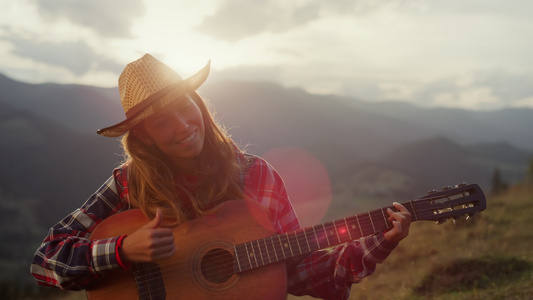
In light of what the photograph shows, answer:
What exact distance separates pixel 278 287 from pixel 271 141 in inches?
3349

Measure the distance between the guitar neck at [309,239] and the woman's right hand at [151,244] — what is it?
0.47 m

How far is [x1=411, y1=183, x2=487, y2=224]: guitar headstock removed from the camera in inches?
105

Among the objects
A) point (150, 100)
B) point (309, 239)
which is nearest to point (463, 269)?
point (309, 239)

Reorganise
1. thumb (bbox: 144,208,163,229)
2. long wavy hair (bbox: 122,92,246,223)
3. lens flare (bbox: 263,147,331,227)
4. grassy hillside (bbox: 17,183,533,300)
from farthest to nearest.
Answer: lens flare (bbox: 263,147,331,227) < grassy hillside (bbox: 17,183,533,300) < long wavy hair (bbox: 122,92,246,223) < thumb (bbox: 144,208,163,229)

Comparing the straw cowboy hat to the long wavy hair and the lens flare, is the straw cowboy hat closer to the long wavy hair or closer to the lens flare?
the long wavy hair

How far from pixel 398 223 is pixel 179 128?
1675 millimetres

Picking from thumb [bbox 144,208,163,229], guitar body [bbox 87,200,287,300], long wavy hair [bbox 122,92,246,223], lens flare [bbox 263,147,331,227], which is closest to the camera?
thumb [bbox 144,208,163,229]

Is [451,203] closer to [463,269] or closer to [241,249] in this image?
[241,249]

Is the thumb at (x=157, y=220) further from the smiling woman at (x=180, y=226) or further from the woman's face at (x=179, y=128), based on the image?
the woman's face at (x=179, y=128)

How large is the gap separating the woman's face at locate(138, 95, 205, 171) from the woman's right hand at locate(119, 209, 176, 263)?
540mm

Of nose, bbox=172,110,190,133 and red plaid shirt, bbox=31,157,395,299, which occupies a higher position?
nose, bbox=172,110,190,133

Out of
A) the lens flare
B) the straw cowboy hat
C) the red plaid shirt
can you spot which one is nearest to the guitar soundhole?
the red plaid shirt

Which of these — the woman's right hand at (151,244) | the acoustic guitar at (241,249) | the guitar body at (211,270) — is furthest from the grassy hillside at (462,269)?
the woman's right hand at (151,244)

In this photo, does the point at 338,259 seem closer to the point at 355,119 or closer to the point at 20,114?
the point at 20,114
